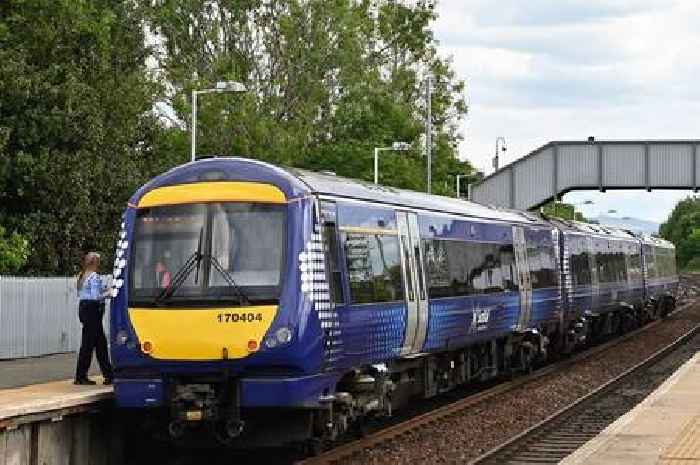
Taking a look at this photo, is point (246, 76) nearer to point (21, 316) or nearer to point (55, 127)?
point (55, 127)

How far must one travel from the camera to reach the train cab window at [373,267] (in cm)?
1422

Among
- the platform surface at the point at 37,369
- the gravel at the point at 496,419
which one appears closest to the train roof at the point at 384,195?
the gravel at the point at 496,419

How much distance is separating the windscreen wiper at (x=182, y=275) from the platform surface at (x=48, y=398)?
1.25m

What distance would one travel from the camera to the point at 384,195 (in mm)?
15938

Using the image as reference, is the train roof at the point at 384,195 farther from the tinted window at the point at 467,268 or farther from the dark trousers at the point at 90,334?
the dark trousers at the point at 90,334

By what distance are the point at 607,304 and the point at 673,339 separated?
14.9 ft

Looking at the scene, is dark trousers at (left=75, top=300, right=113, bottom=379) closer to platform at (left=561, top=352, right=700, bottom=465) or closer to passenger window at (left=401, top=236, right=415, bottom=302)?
passenger window at (left=401, top=236, right=415, bottom=302)

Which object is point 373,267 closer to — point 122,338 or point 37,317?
point 122,338

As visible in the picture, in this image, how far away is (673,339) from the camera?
37125 mm

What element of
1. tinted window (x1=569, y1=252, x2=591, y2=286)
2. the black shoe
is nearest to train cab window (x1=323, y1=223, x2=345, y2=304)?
the black shoe

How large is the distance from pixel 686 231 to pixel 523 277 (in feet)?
498

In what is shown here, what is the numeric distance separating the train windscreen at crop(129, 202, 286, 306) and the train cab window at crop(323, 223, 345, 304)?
71 centimetres

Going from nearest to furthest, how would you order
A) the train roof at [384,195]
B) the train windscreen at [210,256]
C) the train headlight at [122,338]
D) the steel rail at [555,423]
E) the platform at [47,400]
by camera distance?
the platform at [47,400], the train windscreen at [210,256], the train headlight at [122,338], the train roof at [384,195], the steel rail at [555,423]

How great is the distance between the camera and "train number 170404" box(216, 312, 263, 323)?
41.4 ft
